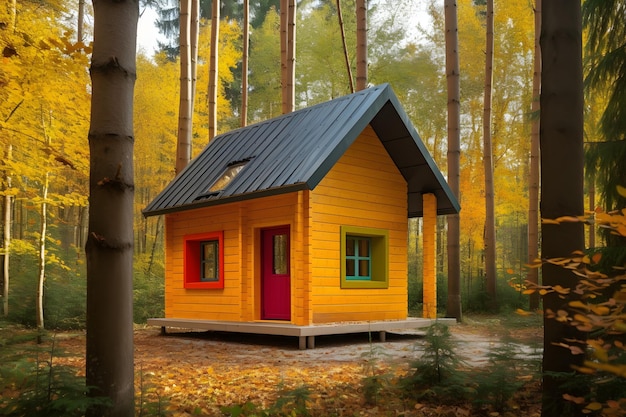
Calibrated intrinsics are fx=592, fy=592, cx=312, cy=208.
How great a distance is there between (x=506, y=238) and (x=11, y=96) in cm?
2994

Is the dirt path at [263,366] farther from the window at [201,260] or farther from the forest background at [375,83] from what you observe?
the forest background at [375,83]

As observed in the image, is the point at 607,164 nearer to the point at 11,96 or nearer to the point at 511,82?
the point at 11,96

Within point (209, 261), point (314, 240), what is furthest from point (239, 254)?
point (314, 240)

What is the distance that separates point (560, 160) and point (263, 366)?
16.7ft

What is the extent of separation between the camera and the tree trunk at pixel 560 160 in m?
4.95

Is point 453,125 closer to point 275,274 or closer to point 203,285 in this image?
point 275,274

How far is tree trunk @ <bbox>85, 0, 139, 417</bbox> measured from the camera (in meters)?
→ 3.29

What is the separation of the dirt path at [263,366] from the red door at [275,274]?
62 cm

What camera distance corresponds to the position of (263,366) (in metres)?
8.36

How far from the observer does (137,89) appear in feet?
85.5

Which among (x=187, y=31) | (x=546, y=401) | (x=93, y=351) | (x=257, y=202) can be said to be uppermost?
(x=187, y=31)

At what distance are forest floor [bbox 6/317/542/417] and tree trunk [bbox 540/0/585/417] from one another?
0.92 metres

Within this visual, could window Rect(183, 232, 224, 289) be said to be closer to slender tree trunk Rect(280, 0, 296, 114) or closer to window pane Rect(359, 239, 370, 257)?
window pane Rect(359, 239, 370, 257)

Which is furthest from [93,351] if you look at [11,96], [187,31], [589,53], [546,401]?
[187,31]
